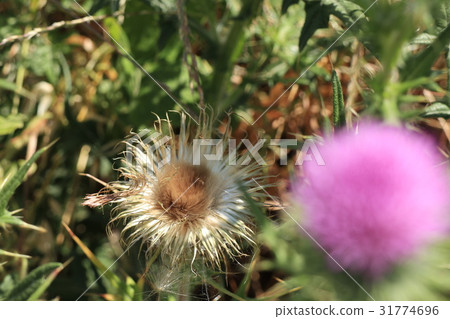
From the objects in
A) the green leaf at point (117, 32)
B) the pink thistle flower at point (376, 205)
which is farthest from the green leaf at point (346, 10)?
the green leaf at point (117, 32)

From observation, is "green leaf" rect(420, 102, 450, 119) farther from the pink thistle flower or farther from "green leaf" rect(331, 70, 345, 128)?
the pink thistle flower

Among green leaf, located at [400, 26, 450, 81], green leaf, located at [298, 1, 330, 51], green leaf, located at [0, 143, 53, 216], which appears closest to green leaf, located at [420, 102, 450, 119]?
green leaf, located at [400, 26, 450, 81]

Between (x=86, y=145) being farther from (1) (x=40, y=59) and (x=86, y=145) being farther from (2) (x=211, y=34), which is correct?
(2) (x=211, y=34)

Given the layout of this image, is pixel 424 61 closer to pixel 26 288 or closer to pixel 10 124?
pixel 26 288

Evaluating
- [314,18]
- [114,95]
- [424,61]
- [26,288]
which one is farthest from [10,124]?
[424,61]

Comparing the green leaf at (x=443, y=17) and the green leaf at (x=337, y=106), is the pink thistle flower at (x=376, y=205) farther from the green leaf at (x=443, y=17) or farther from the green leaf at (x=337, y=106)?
the green leaf at (x=443, y=17)

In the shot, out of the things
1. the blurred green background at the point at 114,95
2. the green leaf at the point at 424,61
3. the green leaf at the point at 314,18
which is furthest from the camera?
the blurred green background at the point at 114,95

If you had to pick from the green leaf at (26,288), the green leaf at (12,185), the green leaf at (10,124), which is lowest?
the green leaf at (26,288)
